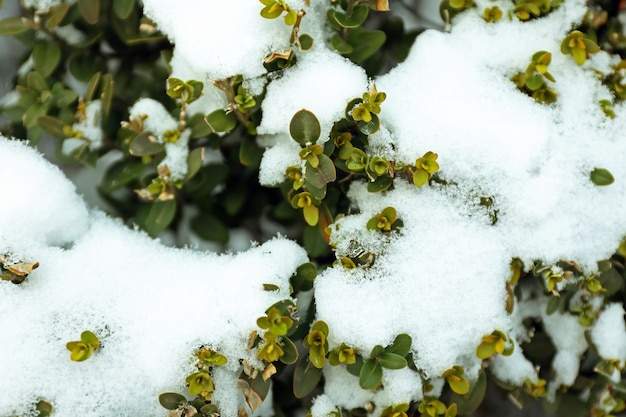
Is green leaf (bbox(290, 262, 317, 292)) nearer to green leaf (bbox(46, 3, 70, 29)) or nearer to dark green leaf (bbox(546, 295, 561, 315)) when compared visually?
dark green leaf (bbox(546, 295, 561, 315))

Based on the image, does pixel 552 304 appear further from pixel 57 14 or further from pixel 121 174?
pixel 57 14

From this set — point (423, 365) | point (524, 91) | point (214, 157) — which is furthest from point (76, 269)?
point (524, 91)

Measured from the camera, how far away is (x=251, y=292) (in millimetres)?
1292

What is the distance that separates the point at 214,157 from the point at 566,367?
101cm

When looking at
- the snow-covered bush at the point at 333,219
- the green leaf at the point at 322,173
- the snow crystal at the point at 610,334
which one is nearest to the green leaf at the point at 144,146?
the snow-covered bush at the point at 333,219

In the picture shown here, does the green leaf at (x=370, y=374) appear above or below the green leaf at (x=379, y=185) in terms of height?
below

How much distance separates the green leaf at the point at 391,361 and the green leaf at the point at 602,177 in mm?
570

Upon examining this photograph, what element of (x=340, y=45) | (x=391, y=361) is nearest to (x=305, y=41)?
(x=340, y=45)

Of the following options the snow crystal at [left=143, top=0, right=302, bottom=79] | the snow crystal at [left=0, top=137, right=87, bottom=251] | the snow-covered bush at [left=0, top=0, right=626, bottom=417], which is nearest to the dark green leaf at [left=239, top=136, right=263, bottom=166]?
the snow-covered bush at [left=0, top=0, right=626, bottom=417]

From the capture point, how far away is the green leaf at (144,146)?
1383mm

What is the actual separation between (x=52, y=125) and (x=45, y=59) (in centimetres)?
17

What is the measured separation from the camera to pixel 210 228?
5.19 feet

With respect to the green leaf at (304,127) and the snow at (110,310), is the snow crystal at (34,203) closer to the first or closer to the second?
the snow at (110,310)

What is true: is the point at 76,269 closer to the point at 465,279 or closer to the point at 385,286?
the point at 385,286
